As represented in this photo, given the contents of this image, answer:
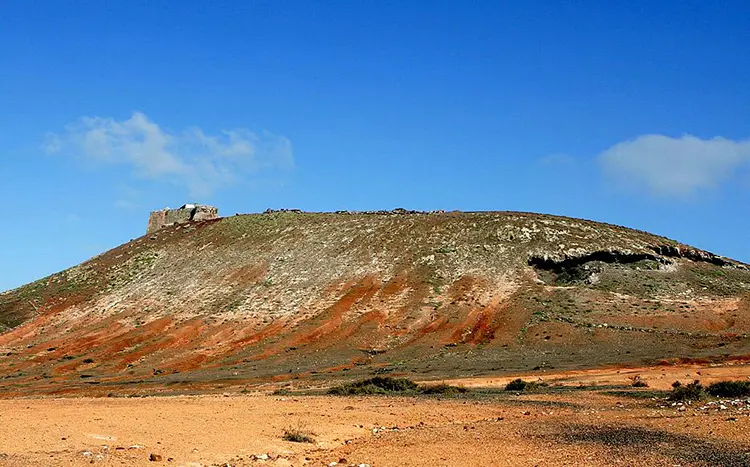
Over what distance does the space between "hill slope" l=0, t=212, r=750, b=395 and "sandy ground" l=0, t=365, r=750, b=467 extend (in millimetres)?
15229

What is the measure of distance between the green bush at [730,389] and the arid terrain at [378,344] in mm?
1982

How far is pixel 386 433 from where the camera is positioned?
749 inches

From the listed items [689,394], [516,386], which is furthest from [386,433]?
[516,386]

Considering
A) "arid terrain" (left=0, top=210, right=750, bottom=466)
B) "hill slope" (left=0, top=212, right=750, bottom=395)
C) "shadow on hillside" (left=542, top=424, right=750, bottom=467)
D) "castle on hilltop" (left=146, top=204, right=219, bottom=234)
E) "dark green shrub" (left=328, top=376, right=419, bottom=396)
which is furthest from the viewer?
"castle on hilltop" (left=146, top=204, right=219, bottom=234)

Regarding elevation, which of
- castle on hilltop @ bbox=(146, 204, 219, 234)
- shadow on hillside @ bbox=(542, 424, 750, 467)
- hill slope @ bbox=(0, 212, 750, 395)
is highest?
castle on hilltop @ bbox=(146, 204, 219, 234)

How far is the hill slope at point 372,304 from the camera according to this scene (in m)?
46.0

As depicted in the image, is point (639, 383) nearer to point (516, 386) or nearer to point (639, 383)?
point (639, 383)

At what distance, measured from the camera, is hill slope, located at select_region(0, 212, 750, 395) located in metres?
46.0

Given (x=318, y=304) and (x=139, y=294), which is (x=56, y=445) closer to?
(x=318, y=304)

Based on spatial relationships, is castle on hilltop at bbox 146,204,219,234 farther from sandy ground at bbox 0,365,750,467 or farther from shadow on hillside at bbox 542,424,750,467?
shadow on hillside at bbox 542,424,750,467

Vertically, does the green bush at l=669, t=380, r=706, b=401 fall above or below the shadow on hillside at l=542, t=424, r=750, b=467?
above

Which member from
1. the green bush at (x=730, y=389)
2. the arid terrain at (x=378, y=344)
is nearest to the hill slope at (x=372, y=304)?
the arid terrain at (x=378, y=344)

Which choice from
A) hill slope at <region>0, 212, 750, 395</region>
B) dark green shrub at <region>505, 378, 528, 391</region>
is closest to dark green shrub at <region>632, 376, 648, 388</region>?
dark green shrub at <region>505, 378, 528, 391</region>

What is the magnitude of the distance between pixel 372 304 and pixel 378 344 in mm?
7986
